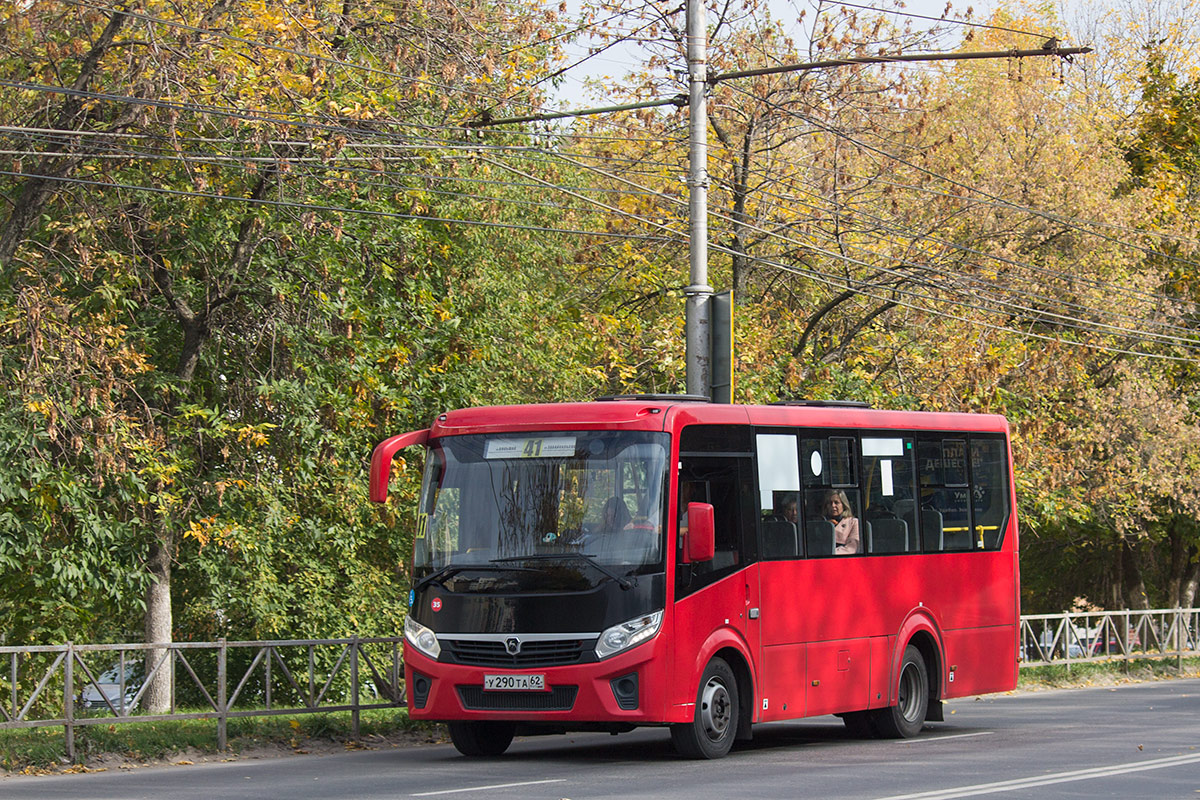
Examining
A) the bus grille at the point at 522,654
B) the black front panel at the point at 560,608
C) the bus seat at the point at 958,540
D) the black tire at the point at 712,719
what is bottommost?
the black tire at the point at 712,719

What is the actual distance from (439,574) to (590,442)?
1729 mm

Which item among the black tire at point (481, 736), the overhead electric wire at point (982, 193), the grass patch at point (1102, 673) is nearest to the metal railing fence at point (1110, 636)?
the grass patch at point (1102, 673)

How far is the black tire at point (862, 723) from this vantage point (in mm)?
17078

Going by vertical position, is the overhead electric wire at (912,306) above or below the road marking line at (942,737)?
above

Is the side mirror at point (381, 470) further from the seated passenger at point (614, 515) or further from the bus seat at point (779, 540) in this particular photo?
the bus seat at point (779, 540)

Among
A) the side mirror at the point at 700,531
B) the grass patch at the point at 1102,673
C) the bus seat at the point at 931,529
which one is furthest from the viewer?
the grass patch at the point at 1102,673

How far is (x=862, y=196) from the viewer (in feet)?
96.7

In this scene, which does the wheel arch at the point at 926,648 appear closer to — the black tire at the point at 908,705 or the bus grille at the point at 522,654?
the black tire at the point at 908,705

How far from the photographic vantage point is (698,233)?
19.4 metres

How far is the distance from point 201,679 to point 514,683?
371 centimetres

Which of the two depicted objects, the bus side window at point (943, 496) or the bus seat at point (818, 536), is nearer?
the bus seat at point (818, 536)

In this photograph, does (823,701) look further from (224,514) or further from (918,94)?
(918,94)

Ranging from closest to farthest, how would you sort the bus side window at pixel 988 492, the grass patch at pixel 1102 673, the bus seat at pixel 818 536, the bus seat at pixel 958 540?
the bus seat at pixel 818 536 → the bus seat at pixel 958 540 → the bus side window at pixel 988 492 → the grass patch at pixel 1102 673

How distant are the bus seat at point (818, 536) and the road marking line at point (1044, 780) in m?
3.53
